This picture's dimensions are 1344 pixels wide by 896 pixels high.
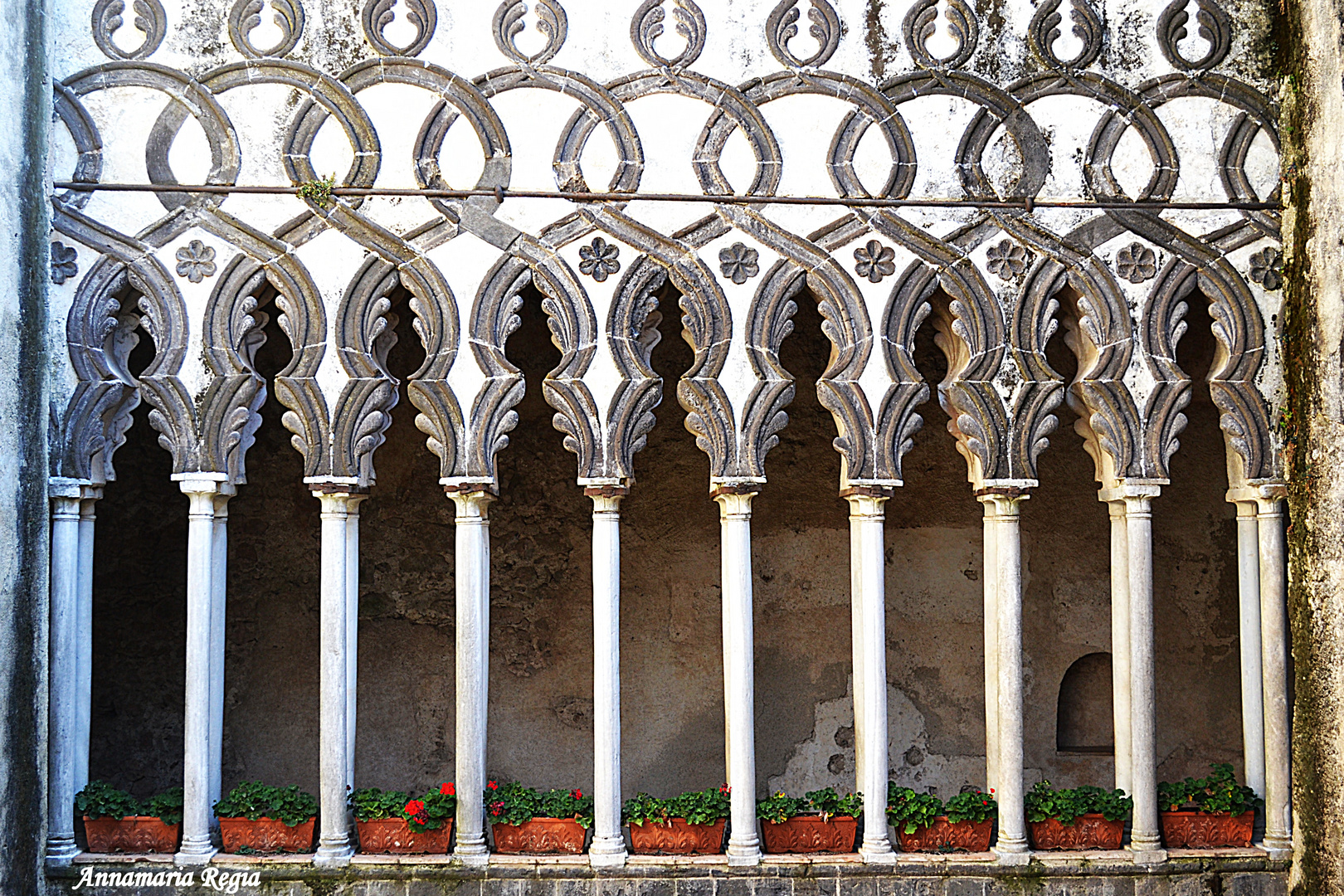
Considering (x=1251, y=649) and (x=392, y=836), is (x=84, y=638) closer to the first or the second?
(x=392, y=836)

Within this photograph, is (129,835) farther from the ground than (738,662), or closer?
closer

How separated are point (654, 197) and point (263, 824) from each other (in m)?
4.48

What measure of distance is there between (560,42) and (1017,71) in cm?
287

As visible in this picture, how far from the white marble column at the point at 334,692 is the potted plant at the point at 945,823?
3.35 m

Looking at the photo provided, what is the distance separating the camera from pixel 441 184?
7.25 metres

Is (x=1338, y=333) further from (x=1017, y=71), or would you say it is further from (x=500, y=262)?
(x=500, y=262)

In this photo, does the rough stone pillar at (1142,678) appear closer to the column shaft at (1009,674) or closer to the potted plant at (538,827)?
the column shaft at (1009,674)

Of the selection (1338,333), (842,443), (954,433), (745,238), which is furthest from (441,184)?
(1338,333)

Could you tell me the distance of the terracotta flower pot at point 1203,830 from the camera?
7.22 metres

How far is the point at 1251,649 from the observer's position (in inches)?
291

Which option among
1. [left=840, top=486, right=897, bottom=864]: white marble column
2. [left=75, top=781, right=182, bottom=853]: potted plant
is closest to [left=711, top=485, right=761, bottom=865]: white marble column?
[left=840, top=486, right=897, bottom=864]: white marble column

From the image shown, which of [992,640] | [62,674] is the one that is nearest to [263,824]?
[62,674]

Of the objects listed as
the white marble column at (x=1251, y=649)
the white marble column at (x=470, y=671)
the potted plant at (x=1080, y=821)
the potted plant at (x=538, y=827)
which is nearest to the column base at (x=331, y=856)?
the white marble column at (x=470, y=671)

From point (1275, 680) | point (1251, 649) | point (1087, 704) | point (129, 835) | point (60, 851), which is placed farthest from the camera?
point (1087, 704)
